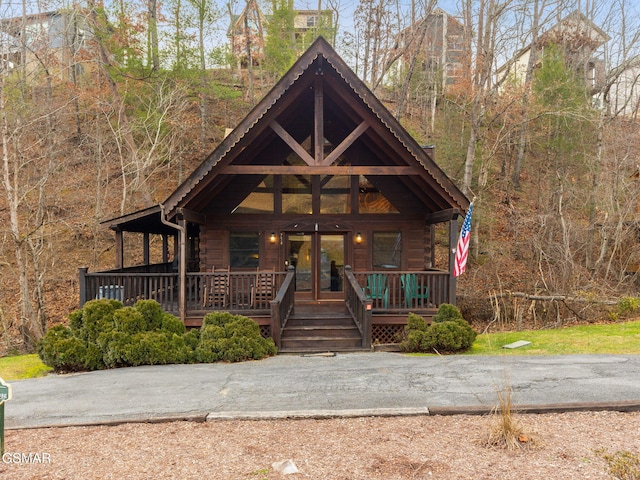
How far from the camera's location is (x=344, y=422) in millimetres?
5055

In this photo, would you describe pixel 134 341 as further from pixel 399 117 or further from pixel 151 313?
pixel 399 117

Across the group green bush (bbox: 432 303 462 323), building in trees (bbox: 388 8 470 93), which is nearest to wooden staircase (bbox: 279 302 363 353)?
green bush (bbox: 432 303 462 323)

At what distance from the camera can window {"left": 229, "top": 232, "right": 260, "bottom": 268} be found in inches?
505

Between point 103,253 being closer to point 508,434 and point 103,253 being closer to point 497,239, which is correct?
point 497,239

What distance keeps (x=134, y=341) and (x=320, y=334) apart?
3986 millimetres

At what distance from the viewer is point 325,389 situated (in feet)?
21.1

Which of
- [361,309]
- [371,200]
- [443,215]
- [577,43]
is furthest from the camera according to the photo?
[577,43]

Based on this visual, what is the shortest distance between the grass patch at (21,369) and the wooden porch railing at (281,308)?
4.47 m

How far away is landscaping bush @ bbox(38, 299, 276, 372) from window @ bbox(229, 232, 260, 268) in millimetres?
3651

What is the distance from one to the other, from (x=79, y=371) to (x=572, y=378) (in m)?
8.61

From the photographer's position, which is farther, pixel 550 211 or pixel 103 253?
pixel 103 253

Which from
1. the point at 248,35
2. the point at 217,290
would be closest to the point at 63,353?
the point at 217,290

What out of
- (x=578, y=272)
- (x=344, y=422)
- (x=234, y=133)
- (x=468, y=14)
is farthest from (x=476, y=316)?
(x=468, y=14)

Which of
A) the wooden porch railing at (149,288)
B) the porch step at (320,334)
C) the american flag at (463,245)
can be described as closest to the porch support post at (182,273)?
the wooden porch railing at (149,288)
